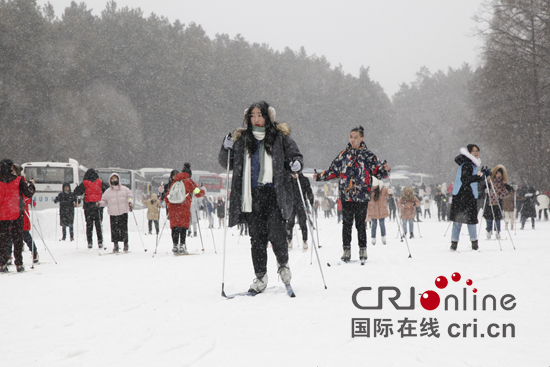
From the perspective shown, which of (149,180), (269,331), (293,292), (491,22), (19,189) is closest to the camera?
(269,331)

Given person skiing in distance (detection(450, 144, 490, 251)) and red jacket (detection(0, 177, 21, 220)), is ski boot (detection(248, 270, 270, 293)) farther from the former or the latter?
person skiing in distance (detection(450, 144, 490, 251))

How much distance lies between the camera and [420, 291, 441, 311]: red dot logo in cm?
409

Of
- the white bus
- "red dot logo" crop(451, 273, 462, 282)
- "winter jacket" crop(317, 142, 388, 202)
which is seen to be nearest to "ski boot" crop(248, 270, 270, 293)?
"red dot logo" crop(451, 273, 462, 282)

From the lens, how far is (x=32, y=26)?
3791 centimetres

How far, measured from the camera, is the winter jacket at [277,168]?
4863 mm

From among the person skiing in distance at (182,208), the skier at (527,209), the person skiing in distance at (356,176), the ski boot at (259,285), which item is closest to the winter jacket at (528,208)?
the skier at (527,209)

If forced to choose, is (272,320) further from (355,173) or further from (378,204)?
(378,204)

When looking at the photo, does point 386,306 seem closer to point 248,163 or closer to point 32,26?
point 248,163

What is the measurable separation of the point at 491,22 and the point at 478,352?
26.7m

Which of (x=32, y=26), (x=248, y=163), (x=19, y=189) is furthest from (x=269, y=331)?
(x=32, y=26)

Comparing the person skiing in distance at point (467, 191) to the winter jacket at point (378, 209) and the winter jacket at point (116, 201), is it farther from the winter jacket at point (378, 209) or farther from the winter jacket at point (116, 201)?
the winter jacket at point (116, 201)

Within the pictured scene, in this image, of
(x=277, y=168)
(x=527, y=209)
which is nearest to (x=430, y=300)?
(x=277, y=168)

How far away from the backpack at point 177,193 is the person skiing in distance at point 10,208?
2662 mm

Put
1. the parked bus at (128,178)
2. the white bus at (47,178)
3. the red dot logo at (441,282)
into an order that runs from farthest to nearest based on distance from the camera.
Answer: the parked bus at (128,178), the white bus at (47,178), the red dot logo at (441,282)
